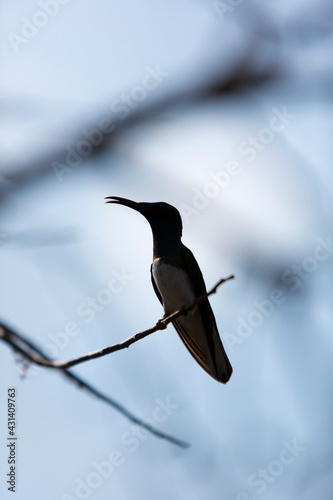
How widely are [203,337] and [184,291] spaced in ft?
1.50

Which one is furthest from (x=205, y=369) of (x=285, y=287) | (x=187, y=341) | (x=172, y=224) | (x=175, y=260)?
(x=285, y=287)

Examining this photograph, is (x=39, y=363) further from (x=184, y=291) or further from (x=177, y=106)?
(x=184, y=291)

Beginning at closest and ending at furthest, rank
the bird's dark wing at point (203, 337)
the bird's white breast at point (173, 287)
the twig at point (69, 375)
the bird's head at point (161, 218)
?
the twig at point (69, 375) → the bird's dark wing at point (203, 337) → the bird's white breast at point (173, 287) → the bird's head at point (161, 218)

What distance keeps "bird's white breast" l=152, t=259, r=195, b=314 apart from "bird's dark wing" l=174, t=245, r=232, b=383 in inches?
3.3

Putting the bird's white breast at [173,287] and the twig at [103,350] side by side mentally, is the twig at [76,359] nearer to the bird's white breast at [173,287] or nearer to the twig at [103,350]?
the twig at [103,350]

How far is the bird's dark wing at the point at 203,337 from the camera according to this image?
16.1ft

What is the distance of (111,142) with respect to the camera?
189 cm

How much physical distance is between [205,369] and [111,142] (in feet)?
11.1

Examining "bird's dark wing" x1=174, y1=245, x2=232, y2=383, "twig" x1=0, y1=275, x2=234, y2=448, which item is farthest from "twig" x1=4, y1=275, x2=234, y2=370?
"bird's dark wing" x1=174, y1=245, x2=232, y2=383

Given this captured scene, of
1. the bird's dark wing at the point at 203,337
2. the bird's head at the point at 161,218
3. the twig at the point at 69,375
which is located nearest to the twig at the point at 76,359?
the twig at the point at 69,375

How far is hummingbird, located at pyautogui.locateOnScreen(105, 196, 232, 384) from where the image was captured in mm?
4992

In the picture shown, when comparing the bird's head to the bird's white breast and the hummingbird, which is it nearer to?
the hummingbird

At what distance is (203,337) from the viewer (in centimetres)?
509

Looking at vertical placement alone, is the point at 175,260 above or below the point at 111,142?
below
